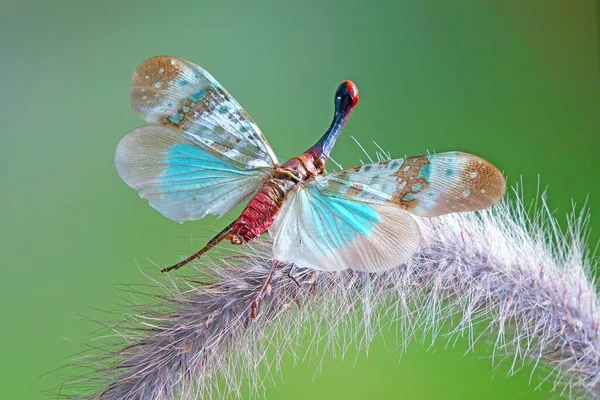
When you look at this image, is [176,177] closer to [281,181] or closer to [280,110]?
[281,181]

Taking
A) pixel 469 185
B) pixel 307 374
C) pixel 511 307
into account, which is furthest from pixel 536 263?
pixel 307 374

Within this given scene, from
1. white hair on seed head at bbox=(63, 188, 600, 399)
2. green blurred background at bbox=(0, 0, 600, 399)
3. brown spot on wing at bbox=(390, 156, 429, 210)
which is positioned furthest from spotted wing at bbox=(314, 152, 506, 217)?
green blurred background at bbox=(0, 0, 600, 399)

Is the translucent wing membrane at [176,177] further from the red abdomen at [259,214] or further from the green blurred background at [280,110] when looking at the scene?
the green blurred background at [280,110]

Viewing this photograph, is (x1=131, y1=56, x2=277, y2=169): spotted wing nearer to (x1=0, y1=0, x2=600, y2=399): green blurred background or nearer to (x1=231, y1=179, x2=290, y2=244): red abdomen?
(x1=231, y1=179, x2=290, y2=244): red abdomen

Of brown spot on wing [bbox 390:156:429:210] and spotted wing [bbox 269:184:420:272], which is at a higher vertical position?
brown spot on wing [bbox 390:156:429:210]

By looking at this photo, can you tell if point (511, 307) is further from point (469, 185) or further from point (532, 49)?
point (532, 49)

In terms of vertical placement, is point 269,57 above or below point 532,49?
above
